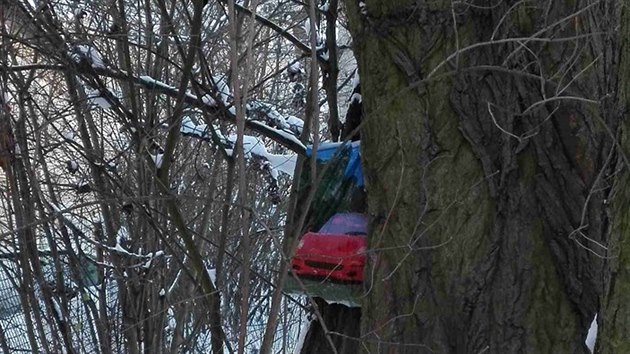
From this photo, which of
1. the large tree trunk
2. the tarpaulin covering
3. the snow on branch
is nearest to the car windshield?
the tarpaulin covering

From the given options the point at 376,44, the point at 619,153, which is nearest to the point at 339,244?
the point at 376,44

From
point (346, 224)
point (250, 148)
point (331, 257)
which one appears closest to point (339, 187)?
point (346, 224)

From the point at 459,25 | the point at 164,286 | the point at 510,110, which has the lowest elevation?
Answer: the point at 164,286

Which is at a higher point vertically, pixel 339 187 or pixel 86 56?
pixel 86 56

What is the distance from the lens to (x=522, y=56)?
2.70 metres

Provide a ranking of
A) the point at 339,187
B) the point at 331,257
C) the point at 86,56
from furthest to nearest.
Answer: the point at 86,56, the point at 339,187, the point at 331,257

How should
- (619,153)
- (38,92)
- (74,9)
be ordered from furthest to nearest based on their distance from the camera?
(38,92) < (74,9) < (619,153)

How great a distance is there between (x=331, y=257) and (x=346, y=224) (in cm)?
25

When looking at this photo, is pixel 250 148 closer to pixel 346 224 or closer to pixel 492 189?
pixel 346 224

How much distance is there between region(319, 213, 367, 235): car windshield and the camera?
3.08m

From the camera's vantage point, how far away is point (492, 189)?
107 inches

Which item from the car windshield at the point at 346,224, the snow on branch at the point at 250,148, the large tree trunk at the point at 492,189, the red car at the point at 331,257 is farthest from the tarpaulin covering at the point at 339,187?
the snow on branch at the point at 250,148

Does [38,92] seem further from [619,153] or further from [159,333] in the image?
[619,153]

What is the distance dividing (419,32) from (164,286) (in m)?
2.79
